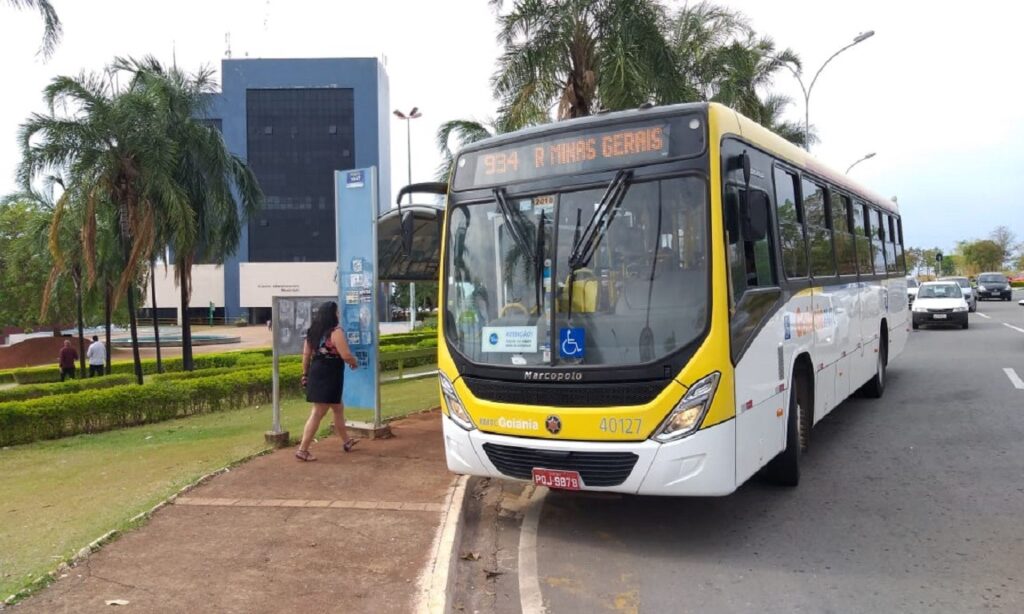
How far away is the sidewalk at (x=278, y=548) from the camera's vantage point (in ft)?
14.2

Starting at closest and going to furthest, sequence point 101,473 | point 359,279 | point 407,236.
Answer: point 407,236, point 101,473, point 359,279

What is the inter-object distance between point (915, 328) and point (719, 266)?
23.6 metres

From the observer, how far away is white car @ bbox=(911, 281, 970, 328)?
77.8ft

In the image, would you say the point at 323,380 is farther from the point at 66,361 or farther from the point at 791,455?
the point at 66,361

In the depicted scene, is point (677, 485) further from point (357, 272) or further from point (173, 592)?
point (357, 272)

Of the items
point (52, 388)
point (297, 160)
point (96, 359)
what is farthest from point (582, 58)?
point (297, 160)

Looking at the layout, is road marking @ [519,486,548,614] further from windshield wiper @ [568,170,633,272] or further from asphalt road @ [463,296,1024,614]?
windshield wiper @ [568,170,633,272]

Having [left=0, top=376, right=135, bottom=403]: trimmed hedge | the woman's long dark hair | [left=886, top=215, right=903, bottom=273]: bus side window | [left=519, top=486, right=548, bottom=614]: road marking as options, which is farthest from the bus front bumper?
[left=0, top=376, right=135, bottom=403]: trimmed hedge

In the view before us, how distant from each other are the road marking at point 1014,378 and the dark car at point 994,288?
38481 mm

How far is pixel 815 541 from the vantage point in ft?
17.3

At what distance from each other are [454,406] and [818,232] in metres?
4.27

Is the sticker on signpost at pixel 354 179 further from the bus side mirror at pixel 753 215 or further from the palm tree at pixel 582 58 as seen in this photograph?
the palm tree at pixel 582 58

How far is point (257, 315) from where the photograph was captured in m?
79.8

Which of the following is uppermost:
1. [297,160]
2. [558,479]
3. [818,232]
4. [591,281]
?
[297,160]
